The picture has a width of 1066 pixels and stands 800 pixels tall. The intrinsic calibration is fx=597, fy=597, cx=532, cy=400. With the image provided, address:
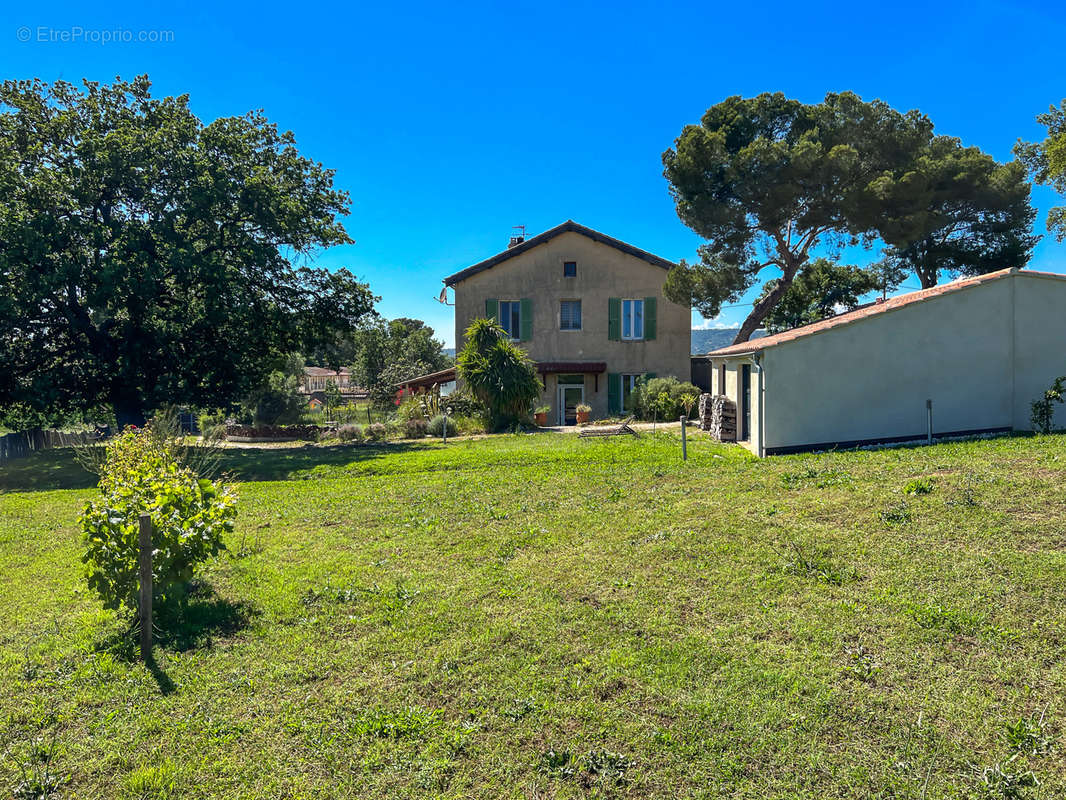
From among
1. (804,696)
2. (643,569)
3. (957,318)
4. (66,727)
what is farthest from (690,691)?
(957,318)

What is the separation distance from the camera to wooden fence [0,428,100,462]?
18266 mm

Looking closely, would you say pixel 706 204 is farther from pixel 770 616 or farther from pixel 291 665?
pixel 291 665

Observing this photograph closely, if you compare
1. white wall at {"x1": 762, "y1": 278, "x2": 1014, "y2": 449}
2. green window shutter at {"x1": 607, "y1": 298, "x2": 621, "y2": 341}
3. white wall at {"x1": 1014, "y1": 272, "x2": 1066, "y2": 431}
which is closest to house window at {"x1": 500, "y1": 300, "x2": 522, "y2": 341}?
green window shutter at {"x1": 607, "y1": 298, "x2": 621, "y2": 341}

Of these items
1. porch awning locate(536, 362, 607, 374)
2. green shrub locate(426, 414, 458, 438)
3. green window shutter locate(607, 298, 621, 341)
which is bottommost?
green shrub locate(426, 414, 458, 438)

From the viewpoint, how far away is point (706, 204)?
24969 millimetres

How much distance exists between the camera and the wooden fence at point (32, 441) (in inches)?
719

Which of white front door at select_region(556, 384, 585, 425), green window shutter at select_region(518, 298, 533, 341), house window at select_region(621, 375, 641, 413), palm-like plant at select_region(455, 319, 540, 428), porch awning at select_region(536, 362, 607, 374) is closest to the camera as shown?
palm-like plant at select_region(455, 319, 540, 428)

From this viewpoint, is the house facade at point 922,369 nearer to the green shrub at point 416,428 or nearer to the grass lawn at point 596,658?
the grass lawn at point 596,658

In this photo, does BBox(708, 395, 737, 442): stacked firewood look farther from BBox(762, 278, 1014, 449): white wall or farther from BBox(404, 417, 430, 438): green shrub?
BBox(404, 417, 430, 438): green shrub

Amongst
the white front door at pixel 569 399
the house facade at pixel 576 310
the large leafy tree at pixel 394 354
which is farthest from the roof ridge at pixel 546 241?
the large leafy tree at pixel 394 354

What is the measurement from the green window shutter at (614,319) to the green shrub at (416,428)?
31.2 feet

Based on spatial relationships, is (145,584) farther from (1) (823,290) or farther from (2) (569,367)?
(1) (823,290)

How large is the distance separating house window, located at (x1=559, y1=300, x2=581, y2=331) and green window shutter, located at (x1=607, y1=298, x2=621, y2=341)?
4.51 ft

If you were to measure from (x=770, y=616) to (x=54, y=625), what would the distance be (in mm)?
6172
